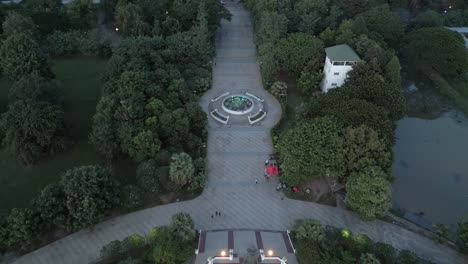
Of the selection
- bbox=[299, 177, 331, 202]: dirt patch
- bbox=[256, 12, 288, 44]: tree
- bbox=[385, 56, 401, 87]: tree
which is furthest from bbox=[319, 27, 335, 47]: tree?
bbox=[299, 177, 331, 202]: dirt patch

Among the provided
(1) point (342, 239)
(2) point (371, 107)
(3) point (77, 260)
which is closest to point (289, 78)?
(2) point (371, 107)

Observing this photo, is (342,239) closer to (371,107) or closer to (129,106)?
(371,107)

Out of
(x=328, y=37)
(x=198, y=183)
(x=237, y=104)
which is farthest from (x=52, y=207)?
(x=328, y=37)

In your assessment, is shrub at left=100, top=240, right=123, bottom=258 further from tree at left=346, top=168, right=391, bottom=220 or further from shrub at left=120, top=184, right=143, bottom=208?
tree at left=346, top=168, right=391, bottom=220

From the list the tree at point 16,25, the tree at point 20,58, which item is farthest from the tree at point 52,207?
the tree at point 16,25

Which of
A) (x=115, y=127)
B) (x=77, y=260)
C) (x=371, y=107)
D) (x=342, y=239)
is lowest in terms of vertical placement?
(x=77, y=260)

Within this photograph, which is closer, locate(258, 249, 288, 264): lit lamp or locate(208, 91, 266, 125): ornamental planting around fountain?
locate(258, 249, 288, 264): lit lamp
